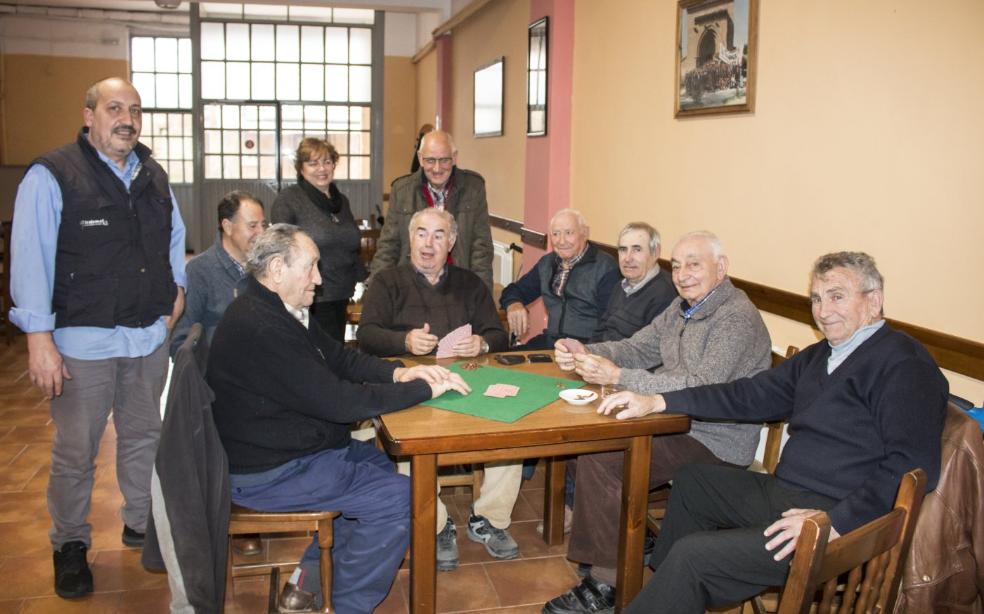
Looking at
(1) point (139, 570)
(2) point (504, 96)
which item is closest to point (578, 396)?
(1) point (139, 570)

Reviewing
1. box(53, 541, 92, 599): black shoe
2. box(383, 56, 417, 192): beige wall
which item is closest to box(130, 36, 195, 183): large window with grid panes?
box(383, 56, 417, 192): beige wall

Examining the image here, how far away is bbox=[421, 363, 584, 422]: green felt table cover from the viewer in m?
2.27

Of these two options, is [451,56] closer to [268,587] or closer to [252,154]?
[252,154]

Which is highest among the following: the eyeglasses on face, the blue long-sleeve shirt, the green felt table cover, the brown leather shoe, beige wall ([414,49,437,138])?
beige wall ([414,49,437,138])

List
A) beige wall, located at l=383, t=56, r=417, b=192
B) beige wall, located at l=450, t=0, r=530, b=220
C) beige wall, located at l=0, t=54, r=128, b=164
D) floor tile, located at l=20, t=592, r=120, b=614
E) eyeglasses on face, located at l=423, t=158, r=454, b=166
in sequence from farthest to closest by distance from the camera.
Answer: beige wall, located at l=0, t=54, r=128, b=164 → beige wall, located at l=383, t=56, r=417, b=192 → beige wall, located at l=450, t=0, r=530, b=220 → eyeglasses on face, located at l=423, t=158, r=454, b=166 → floor tile, located at l=20, t=592, r=120, b=614

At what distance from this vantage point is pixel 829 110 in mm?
2898

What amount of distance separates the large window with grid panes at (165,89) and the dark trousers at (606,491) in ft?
34.7

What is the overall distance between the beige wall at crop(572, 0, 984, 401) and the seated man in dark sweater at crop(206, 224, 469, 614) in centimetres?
150

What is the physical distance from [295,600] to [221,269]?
52.2 inches

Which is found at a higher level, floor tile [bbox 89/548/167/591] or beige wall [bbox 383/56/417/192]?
beige wall [bbox 383/56/417/192]

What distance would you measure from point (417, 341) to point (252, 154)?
29.3 ft

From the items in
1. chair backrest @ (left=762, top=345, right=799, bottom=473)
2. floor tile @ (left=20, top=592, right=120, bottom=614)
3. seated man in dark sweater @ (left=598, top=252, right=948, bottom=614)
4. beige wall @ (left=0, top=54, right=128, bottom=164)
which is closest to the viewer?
seated man in dark sweater @ (left=598, top=252, right=948, bottom=614)

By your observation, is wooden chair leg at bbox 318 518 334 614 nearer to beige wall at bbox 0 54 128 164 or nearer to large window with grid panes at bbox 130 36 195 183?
large window with grid panes at bbox 130 36 195 183

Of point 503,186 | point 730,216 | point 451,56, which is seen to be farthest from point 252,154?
point 730,216
